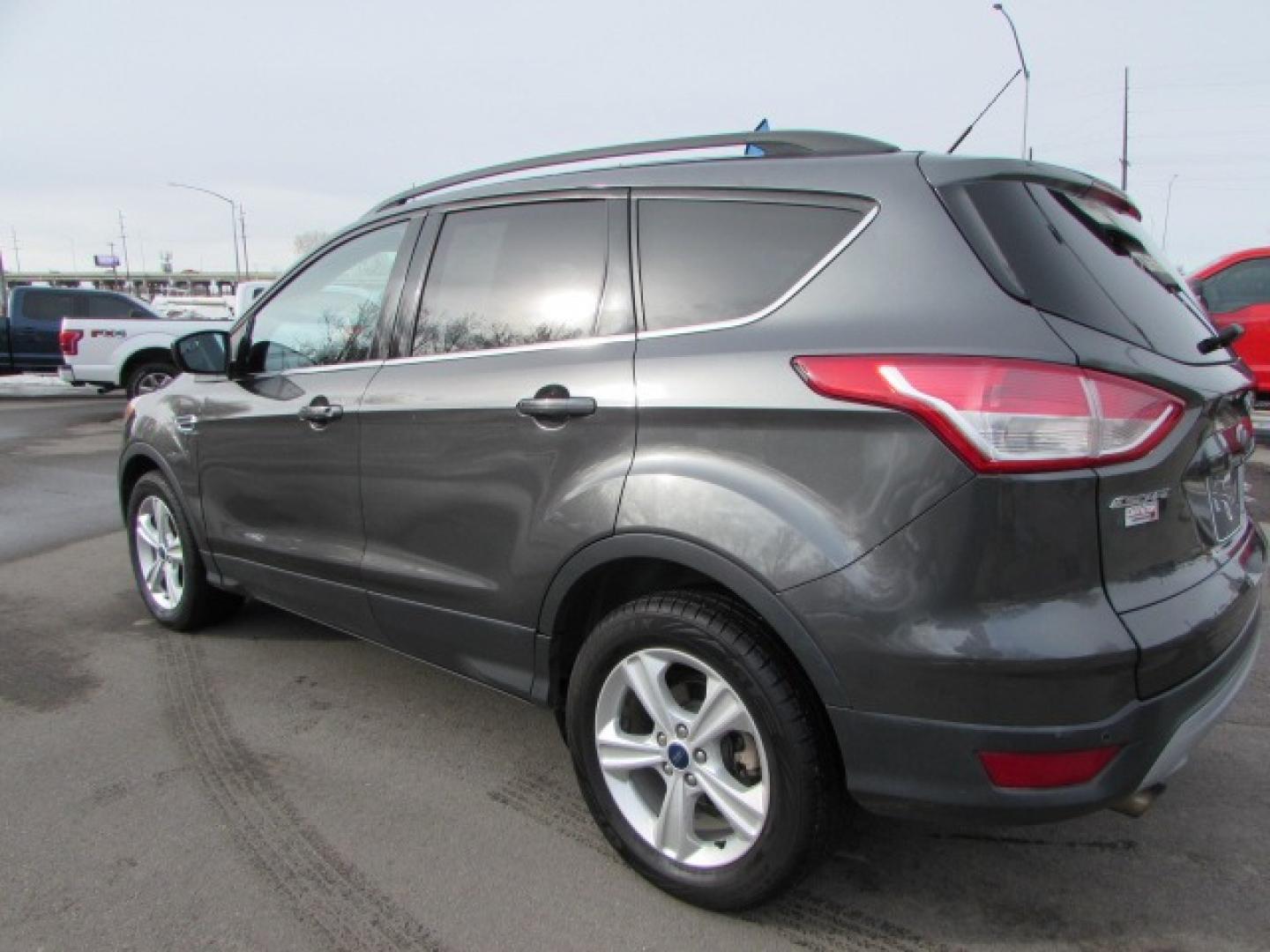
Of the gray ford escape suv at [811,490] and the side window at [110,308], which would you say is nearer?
the gray ford escape suv at [811,490]

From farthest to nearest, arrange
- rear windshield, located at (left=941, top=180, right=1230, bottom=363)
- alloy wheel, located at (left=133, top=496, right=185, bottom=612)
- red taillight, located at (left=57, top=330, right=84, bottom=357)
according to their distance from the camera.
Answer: red taillight, located at (left=57, top=330, right=84, bottom=357)
alloy wheel, located at (left=133, top=496, right=185, bottom=612)
rear windshield, located at (left=941, top=180, right=1230, bottom=363)

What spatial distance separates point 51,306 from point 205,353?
1456 cm

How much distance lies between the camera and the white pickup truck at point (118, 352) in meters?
13.5

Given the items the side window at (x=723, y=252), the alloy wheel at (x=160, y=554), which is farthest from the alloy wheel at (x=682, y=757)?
the alloy wheel at (x=160, y=554)

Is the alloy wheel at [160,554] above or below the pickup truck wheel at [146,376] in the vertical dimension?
above


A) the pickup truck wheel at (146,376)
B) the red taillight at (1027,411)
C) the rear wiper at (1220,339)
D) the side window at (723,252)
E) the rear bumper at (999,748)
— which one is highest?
the side window at (723,252)

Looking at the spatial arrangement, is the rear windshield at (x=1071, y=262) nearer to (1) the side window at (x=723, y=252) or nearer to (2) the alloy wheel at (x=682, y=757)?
(1) the side window at (x=723, y=252)

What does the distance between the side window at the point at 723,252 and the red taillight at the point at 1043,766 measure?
1.09m

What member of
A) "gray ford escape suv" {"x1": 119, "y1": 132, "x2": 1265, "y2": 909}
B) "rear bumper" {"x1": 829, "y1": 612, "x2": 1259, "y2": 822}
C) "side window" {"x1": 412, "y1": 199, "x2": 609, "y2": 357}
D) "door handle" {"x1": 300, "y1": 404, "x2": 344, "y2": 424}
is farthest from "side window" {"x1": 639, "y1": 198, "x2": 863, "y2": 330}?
"door handle" {"x1": 300, "y1": 404, "x2": 344, "y2": 424}

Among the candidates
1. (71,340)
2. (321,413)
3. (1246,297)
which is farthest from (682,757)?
(71,340)

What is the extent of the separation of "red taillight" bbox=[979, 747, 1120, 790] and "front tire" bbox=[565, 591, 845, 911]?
36cm

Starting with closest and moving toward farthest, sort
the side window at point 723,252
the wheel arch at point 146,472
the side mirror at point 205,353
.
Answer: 1. the side window at point 723,252
2. the side mirror at point 205,353
3. the wheel arch at point 146,472

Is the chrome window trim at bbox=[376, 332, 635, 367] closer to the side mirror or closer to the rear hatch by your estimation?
the rear hatch

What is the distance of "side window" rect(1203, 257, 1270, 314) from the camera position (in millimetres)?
9797
